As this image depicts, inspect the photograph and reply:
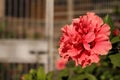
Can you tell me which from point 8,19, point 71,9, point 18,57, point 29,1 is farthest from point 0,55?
point 71,9

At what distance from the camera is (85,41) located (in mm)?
1372

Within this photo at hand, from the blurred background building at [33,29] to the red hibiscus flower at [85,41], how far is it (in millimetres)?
5162

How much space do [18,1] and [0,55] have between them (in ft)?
3.90

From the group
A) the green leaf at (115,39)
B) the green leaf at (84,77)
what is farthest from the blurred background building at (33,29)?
the green leaf at (115,39)

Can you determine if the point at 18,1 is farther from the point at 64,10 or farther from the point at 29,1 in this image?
the point at 64,10

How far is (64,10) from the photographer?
28.3ft

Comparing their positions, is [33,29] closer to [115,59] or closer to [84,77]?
[84,77]

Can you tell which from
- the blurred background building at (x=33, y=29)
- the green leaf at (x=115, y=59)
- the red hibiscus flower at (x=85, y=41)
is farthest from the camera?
the blurred background building at (x=33, y=29)

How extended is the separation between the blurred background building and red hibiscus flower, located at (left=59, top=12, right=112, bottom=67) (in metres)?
5.16

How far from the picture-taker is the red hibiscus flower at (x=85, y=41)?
1.35m

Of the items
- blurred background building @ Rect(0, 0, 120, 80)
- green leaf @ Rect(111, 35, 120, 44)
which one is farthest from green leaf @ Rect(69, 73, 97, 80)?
blurred background building @ Rect(0, 0, 120, 80)

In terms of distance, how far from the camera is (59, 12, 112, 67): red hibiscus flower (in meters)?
1.35

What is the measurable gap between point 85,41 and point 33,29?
20.9 feet

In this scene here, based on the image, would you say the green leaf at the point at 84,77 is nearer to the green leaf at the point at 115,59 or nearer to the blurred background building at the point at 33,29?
the green leaf at the point at 115,59
